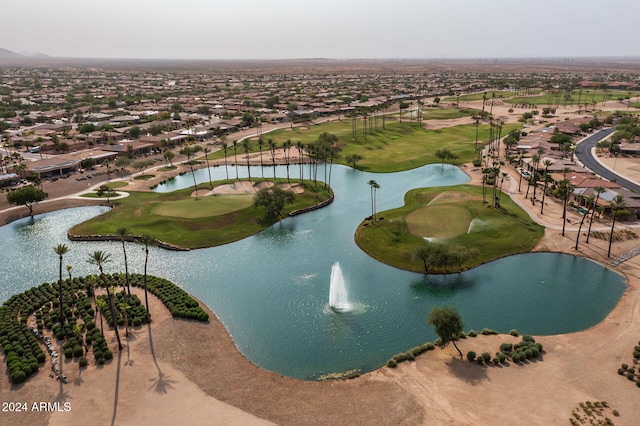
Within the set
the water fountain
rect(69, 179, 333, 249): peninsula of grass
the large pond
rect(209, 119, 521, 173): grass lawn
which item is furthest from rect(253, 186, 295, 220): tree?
rect(209, 119, 521, 173): grass lawn

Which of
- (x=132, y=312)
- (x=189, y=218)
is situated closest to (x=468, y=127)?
(x=189, y=218)

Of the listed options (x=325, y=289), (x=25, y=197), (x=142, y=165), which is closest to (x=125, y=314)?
(x=325, y=289)

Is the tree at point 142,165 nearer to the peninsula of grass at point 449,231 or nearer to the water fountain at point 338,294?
the peninsula of grass at point 449,231

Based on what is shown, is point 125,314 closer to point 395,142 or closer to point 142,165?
point 142,165

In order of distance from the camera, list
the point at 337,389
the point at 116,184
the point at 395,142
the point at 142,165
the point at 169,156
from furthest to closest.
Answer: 1. the point at 395,142
2. the point at 169,156
3. the point at 142,165
4. the point at 116,184
5. the point at 337,389

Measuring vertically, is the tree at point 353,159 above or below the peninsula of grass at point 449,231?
above

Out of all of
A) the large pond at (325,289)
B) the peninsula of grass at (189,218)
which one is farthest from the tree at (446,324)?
the peninsula of grass at (189,218)
